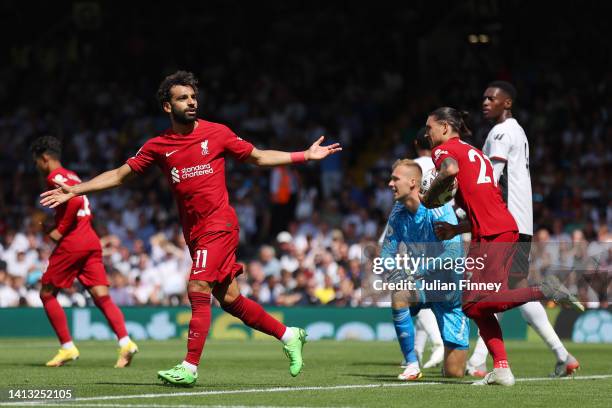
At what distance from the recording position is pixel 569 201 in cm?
2367

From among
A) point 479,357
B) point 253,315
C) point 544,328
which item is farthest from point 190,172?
point 479,357

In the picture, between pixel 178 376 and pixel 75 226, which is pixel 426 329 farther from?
pixel 178 376

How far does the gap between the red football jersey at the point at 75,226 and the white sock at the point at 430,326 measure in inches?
144

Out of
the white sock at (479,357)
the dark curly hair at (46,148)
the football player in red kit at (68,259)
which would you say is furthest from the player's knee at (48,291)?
the white sock at (479,357)

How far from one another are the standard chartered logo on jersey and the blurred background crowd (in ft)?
34.1

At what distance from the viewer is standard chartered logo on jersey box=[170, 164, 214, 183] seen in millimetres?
10516

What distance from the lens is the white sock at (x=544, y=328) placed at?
11.8 meters

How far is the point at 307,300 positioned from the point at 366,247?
155 cm

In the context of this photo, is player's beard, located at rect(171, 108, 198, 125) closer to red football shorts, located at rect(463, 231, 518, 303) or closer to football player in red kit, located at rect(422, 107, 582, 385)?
football player in red kit, located at rect(422, 107, 582, 385)

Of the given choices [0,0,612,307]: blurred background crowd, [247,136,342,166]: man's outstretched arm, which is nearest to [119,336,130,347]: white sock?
[247,136,342,166]: man's outstretched arm

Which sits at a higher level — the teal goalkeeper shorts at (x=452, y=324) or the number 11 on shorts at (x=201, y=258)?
the number 11 on shorts at (x=201, y=258)

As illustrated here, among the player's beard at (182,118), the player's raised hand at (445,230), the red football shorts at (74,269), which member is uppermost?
the player's beard at (182,118)

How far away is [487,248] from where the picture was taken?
10469 mm

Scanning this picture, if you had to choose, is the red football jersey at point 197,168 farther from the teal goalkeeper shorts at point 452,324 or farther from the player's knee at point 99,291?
the player's knee at point 99,291
